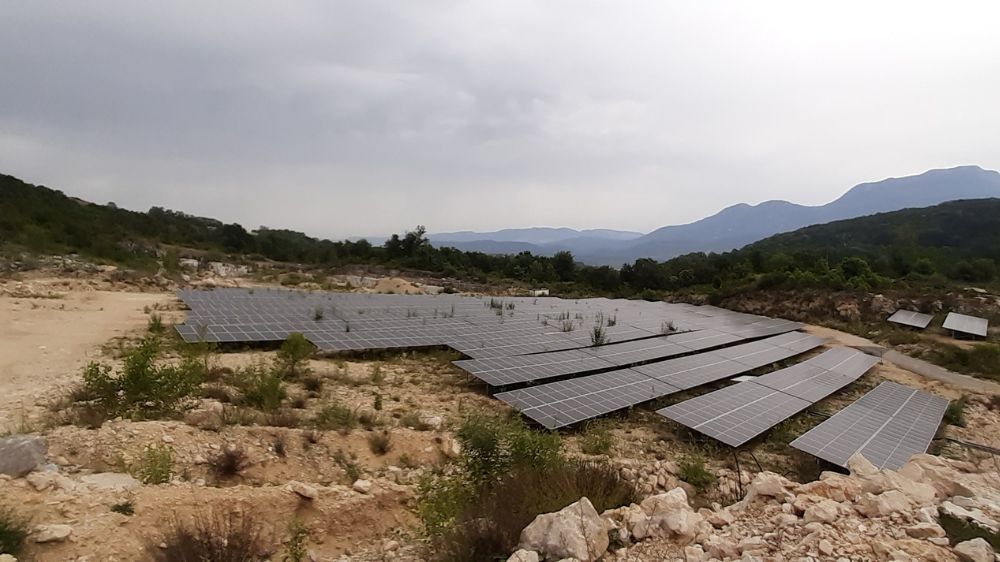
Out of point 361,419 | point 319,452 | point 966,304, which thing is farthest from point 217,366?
point 966,304

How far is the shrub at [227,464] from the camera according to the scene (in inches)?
225

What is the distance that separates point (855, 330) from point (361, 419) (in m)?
28.7

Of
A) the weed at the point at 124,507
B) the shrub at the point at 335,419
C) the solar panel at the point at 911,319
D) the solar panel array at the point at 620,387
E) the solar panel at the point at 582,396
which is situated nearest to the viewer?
the weed at the point at 124,507

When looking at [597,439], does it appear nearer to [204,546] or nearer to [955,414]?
[204,546]

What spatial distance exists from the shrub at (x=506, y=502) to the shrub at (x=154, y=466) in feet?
10.1

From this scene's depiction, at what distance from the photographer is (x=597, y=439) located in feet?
27.9

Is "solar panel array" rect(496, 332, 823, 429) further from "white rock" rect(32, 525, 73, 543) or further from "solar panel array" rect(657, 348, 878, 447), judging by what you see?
"white rock" rect(32, 525, 73, 543)

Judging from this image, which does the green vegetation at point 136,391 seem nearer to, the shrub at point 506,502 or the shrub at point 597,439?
the shrub at point 506,502

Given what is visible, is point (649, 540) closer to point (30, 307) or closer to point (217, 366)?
point (217, 366)

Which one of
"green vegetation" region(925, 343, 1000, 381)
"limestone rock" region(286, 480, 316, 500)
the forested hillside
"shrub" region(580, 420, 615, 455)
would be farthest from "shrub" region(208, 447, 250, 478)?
the forested hillside

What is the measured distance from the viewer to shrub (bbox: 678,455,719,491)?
23.4ft

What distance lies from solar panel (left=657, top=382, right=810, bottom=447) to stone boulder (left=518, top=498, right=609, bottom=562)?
555cm

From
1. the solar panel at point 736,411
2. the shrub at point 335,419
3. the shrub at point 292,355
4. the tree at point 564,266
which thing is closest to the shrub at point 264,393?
the shrub at point 335,419

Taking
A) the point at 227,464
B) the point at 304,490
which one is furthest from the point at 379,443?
the point at 227,464
